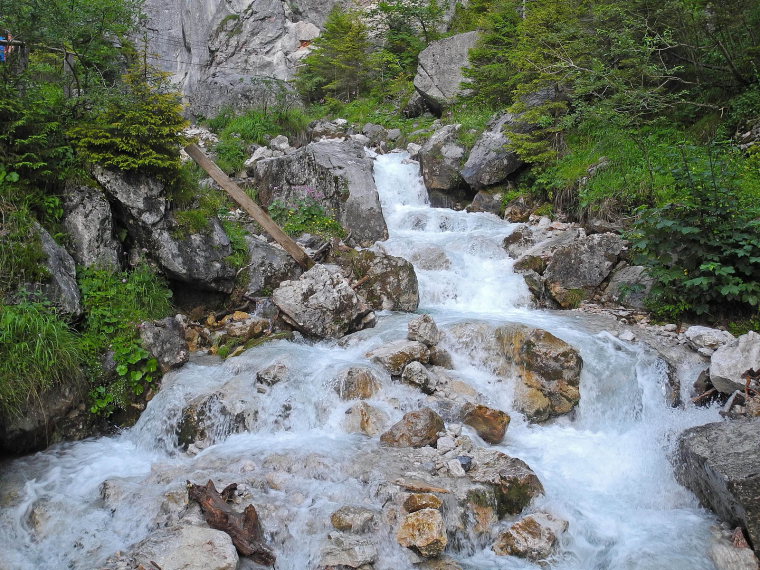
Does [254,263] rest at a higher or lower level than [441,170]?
lower

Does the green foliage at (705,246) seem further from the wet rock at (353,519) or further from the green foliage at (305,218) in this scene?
the green foliage at (305,218)

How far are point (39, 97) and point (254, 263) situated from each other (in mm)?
4411

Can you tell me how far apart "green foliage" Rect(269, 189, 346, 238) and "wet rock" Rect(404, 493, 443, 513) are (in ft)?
28.0

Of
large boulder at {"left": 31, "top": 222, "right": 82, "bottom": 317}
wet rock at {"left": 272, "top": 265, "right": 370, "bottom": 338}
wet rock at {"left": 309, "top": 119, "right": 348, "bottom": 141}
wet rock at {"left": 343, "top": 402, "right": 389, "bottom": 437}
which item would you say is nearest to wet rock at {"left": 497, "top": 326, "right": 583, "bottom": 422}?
wet rock at {"left": 343, "top": 402, "right": 389, "bottom": 437}

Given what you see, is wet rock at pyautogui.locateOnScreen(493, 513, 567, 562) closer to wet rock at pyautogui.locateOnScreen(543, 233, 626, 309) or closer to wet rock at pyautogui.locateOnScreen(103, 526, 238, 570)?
wet rock at pyautogui.locateOnScreen(103, 526, 238, 570)

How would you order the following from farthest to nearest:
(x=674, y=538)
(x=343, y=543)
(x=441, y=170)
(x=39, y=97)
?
(x=441, y=170) → (x=39, y=97) → (x=674, y=538) → (x=343, y=543)

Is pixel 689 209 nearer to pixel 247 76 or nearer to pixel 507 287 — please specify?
pixel 507 287

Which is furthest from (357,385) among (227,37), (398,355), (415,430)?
(227,37)

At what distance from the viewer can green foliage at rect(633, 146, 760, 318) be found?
24.6 feet

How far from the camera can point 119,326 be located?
721 cm

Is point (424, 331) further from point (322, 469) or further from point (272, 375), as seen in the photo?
point (322, 469)

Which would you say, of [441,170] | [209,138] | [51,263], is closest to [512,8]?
[441,170]

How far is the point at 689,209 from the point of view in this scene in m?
7.92

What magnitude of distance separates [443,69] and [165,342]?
16331 mm
